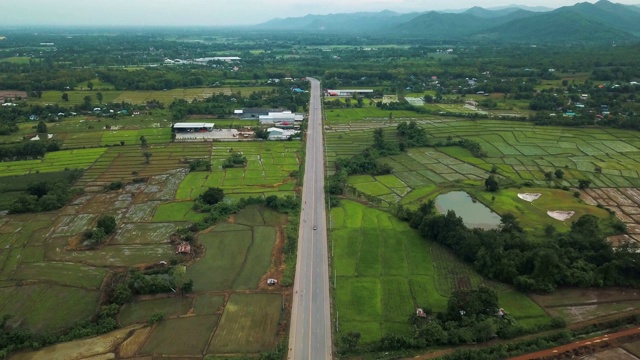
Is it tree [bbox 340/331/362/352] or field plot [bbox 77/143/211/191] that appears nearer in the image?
tree [bbox 340/331/362/352]

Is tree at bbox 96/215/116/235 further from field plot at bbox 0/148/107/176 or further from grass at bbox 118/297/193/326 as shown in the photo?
field plot at bbox 0/148/107/176

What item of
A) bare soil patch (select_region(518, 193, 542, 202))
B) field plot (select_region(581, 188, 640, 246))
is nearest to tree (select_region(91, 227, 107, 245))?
bare soil patch (select_region(518, 193, 542, 202))

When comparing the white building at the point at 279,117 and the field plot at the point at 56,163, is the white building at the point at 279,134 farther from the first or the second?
the field plot at the point at 56,163

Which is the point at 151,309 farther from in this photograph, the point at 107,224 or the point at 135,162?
the point at 135,162

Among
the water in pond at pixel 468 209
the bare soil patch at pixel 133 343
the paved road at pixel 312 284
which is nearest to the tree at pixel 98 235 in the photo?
the bare soil patch at pixel 133 343

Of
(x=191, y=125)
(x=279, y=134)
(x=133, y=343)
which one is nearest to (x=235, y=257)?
(x=133, y=343)
